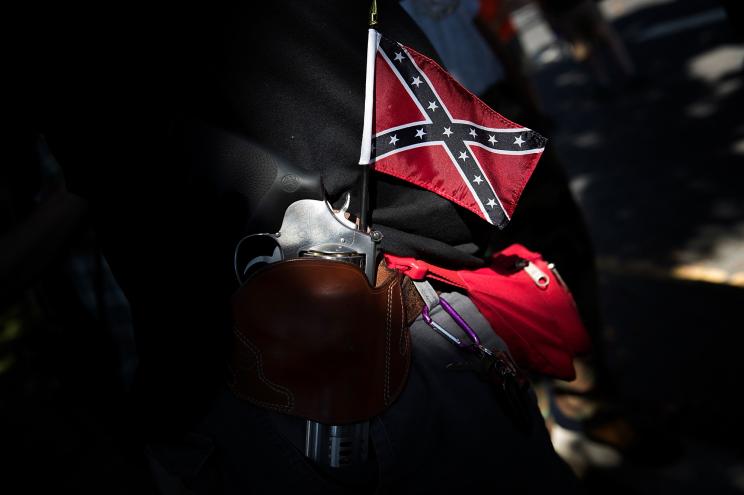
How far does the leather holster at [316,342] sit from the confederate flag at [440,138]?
0.31 metres

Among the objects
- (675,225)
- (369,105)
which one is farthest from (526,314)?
(675,225)

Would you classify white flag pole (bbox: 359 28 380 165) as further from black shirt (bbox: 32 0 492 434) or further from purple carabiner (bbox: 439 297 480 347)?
purple carabiner (bbox: 439 297 480 347)

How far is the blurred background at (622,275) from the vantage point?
89.4 inches

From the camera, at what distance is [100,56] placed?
4.20 feet

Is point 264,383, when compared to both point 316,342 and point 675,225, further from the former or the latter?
point 675,225

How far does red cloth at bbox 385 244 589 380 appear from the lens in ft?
4.92

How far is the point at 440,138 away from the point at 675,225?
9.75 feet

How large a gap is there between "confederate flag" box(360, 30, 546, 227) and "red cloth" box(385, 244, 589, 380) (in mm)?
172

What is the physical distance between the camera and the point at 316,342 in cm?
123

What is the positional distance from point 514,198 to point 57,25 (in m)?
1.14

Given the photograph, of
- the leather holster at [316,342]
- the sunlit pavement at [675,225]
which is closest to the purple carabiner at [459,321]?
the leather holster at [316,342]

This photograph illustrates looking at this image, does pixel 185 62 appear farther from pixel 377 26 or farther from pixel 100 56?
pixel 377 26

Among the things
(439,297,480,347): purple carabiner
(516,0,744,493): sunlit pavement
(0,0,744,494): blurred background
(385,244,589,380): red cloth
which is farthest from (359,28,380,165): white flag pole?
(516,0,744,493): sunlit pavement

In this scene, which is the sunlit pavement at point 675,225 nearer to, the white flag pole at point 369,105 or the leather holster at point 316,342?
the leather holster at point 316,342
